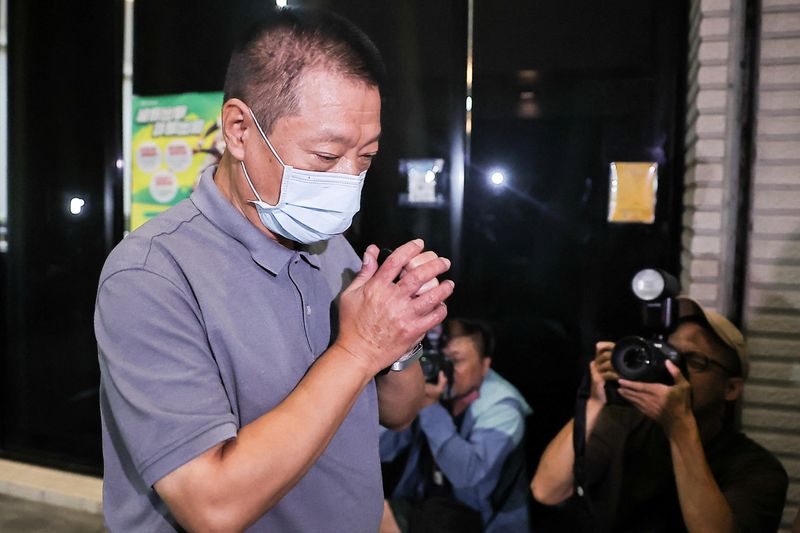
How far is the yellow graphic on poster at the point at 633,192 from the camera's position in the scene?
2.36 m

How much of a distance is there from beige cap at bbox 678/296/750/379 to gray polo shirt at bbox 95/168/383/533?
1.17 m

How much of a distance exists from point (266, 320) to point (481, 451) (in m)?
1.53

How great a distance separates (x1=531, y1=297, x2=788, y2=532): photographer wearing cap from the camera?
1865 mm

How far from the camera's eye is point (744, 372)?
2.05 meters

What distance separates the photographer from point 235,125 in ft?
4.07

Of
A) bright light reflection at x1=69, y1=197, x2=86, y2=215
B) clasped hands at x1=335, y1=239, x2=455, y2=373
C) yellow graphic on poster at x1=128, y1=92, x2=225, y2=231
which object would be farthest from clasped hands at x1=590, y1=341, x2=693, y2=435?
bright light reflection at x1=69, y1=197, x2=86, y2=215

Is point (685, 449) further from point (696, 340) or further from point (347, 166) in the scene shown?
point (347, 166)

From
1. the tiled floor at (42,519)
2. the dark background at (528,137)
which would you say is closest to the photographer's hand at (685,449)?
the dark background at (528,137)

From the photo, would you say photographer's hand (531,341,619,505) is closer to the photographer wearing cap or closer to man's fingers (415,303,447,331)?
the photographer wearing cap

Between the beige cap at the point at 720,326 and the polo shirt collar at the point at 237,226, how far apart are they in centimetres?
137

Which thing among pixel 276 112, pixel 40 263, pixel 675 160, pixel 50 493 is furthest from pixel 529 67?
pixel 50 493

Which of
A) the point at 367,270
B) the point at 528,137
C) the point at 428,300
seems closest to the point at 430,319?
the point at 428,300

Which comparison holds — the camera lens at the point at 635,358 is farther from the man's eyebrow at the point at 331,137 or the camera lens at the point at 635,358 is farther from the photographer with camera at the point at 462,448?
the man's eyebrow at the point at 331,137

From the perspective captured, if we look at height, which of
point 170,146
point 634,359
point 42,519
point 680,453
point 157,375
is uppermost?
point 170,146
